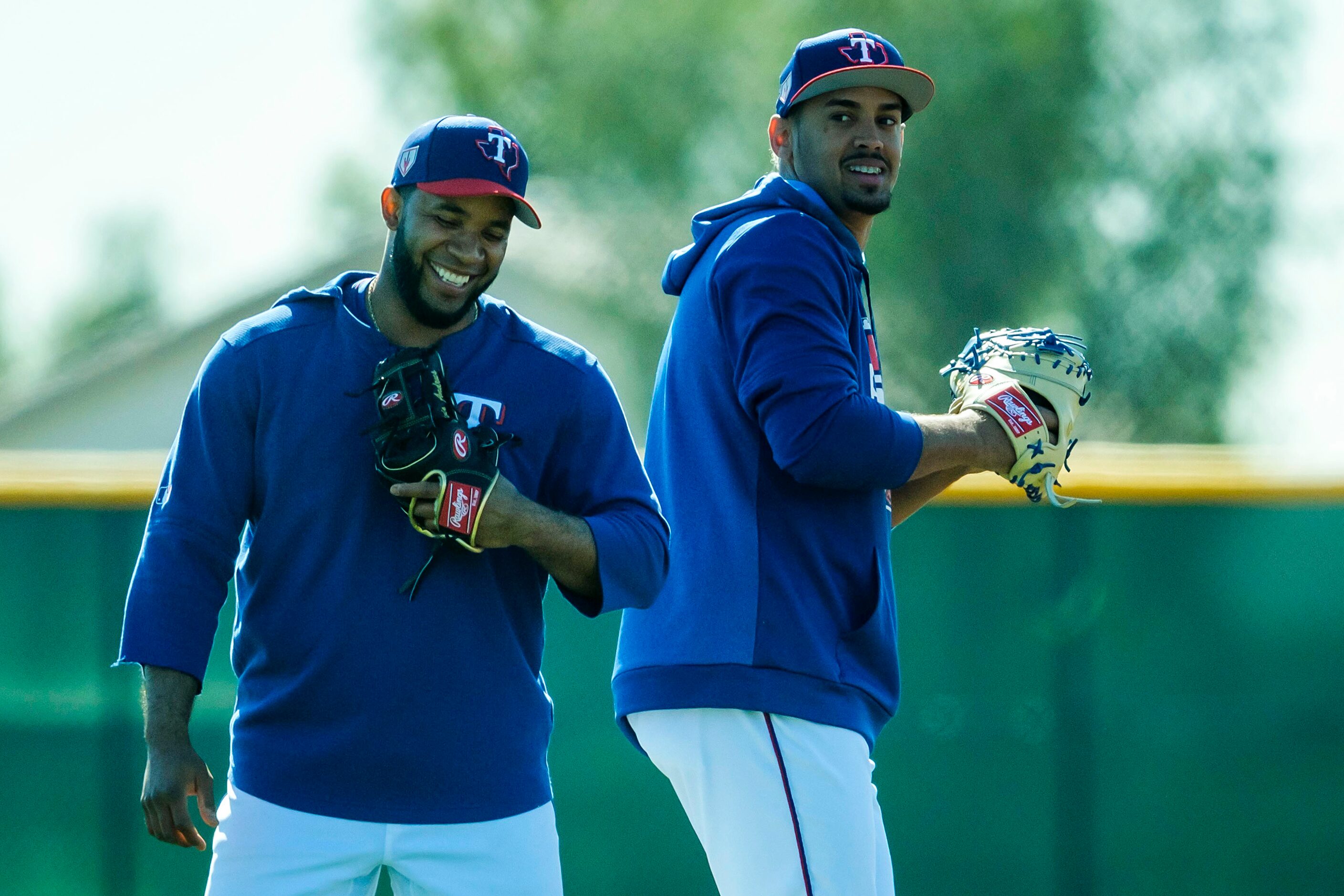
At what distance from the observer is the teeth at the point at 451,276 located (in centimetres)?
271

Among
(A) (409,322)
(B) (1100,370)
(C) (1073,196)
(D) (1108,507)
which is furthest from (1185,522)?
(C) (1073,196)

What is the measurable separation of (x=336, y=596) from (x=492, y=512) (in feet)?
1.07

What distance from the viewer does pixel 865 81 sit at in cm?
322

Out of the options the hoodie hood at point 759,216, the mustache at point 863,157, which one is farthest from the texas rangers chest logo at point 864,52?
the hoodie hood at point 759,216

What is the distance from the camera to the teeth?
271 cm

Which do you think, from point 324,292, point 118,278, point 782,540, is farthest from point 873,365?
point 118,278

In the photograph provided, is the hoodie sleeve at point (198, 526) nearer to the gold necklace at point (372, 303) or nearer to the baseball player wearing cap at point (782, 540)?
the gold necklace at point (372, 303)

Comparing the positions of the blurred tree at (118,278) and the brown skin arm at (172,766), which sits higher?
the blurred tree at (118,278)

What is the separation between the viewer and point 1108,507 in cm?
466

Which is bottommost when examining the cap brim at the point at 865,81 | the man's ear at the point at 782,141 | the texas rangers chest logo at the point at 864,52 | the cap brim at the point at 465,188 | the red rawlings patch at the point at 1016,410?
the red rawlings patch at the point at 1016,410

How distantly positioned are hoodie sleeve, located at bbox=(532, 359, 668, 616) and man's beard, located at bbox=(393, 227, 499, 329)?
9.9 inches

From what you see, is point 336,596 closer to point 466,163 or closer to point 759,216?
point 466,163

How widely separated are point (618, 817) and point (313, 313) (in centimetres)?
234

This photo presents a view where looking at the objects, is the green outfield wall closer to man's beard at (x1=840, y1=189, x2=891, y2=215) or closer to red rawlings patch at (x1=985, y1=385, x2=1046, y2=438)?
red rawlings patch at (x1=985, y1=385, x2=1046, y2=438)
